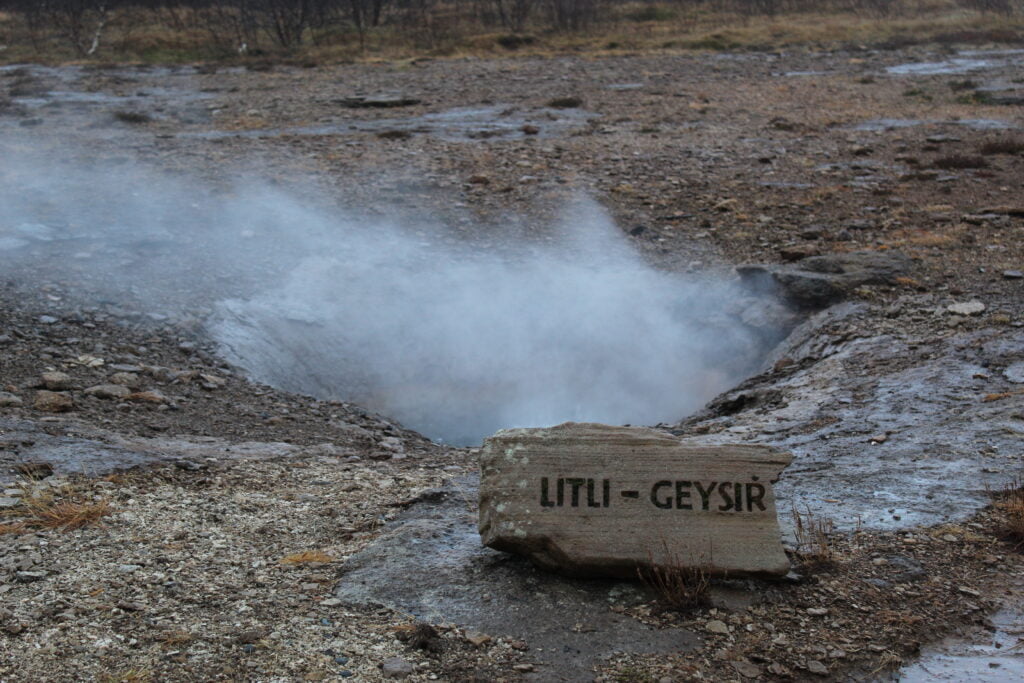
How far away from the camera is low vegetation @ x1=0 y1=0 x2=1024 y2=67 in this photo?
22.6m

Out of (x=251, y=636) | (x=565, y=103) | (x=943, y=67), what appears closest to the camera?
(x=251, y=636)

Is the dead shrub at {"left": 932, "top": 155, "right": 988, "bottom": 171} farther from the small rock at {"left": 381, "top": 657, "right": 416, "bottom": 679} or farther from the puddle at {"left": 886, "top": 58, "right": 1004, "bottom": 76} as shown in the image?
the small rock at {"left": 381, "top": 657, "right": 416, "bottom": 679}

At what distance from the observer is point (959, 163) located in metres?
10.5

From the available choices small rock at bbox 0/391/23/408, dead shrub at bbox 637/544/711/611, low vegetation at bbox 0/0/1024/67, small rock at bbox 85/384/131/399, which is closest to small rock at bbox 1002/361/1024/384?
dead shrub at bbox 637/544/711/611

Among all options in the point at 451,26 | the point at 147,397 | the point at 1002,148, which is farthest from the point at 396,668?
the point at 451,26

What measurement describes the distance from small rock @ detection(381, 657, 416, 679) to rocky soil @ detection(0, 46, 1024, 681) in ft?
0.03

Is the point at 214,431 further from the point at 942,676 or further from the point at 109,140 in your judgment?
the point at 109,140

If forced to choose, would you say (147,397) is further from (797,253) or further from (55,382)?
(797,253)

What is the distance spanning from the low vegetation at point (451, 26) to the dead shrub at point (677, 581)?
18297mm

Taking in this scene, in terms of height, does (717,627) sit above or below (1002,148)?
below

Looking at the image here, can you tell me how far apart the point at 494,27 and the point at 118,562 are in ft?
76.3

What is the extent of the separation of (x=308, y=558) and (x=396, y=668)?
0.86 meters

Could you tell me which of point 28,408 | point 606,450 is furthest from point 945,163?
point 28,408

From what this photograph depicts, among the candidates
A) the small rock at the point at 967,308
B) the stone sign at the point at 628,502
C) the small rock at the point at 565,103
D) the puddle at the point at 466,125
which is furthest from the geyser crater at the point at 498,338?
the small rock at the point at 565,103
